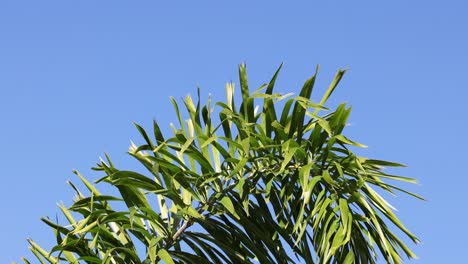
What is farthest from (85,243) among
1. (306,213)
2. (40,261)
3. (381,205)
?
(381,205)

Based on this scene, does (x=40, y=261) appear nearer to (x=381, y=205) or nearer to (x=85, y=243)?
(x=85, y=243)

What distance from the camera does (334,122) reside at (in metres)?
4.98

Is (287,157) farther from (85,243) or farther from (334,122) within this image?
(85,243)

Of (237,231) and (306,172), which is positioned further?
(237,231)

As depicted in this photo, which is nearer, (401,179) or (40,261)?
(401,179)

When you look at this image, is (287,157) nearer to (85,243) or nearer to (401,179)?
(401,179)

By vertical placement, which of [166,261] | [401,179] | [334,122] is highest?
[334,122]

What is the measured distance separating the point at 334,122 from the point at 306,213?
0.50m

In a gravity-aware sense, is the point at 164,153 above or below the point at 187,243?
above

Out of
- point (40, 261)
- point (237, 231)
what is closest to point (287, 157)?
point (237, 231)

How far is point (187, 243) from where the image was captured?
5.18 metres

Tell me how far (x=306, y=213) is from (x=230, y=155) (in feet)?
1.67

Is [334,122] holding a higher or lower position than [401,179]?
higher

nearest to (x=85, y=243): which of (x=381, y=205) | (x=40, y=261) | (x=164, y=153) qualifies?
(x=40, y=261)
